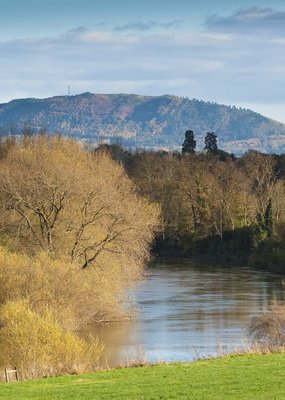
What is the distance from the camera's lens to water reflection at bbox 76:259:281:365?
117ft

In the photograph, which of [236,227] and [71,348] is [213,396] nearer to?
[71,348]

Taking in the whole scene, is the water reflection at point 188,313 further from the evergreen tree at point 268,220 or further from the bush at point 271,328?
the evergreen tree at point 268,220

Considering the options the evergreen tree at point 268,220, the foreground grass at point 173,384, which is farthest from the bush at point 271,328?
the evergreen tree at point 268,220

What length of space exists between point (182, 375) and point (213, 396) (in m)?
3.77

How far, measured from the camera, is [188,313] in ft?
151

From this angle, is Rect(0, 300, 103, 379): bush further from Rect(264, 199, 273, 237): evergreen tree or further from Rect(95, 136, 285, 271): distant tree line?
Rect(95, 136, 285, 271): distant tree line

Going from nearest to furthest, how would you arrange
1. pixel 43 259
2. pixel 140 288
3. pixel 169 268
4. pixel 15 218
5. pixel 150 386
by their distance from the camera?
pixel 150 386, pixel 43 259, pixel 15 218, pixel 140 288, pixel 169 268

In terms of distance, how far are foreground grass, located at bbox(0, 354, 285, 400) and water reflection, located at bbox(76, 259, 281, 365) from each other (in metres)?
7.10

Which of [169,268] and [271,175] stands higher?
[271,175]

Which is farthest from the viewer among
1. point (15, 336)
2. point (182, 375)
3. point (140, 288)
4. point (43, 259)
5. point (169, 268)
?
point (169, 268)

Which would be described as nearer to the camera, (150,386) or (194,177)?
(150,386)

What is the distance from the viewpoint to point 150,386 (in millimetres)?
19578

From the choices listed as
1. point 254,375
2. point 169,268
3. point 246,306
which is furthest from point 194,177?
point 254,375

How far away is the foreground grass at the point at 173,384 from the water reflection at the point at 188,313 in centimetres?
710
